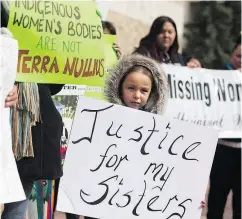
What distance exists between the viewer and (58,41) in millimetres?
3732

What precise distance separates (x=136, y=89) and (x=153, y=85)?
5.2 inches

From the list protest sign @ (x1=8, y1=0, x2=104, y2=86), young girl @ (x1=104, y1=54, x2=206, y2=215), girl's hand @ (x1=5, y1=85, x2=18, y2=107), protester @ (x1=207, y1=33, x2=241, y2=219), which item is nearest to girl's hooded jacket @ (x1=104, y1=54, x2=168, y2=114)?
young girl @ (x1=104, y1=54, x2=206, y2=215)

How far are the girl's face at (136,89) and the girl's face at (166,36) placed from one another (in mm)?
1736

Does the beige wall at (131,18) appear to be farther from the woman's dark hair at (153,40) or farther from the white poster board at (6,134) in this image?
the white poster board at (6,134)

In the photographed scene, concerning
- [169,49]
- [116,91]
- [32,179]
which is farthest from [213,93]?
[32,179]

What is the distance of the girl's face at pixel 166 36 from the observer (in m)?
5.46

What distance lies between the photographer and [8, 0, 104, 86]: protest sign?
3.55 metres

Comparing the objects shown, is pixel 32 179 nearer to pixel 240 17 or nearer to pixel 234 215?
pixel 234 215

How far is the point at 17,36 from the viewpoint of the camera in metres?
3.52

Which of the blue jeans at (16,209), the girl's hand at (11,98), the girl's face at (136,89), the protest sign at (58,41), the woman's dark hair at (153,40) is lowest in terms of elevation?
the blue jeans at (16,209)

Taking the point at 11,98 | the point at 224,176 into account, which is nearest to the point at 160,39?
the point at 224,176

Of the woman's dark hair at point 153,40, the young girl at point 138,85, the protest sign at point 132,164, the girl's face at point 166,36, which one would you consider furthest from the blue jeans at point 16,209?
the girl's face at point 166,36

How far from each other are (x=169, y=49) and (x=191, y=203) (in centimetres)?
236

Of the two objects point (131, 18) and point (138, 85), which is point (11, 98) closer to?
point (138, 85)
